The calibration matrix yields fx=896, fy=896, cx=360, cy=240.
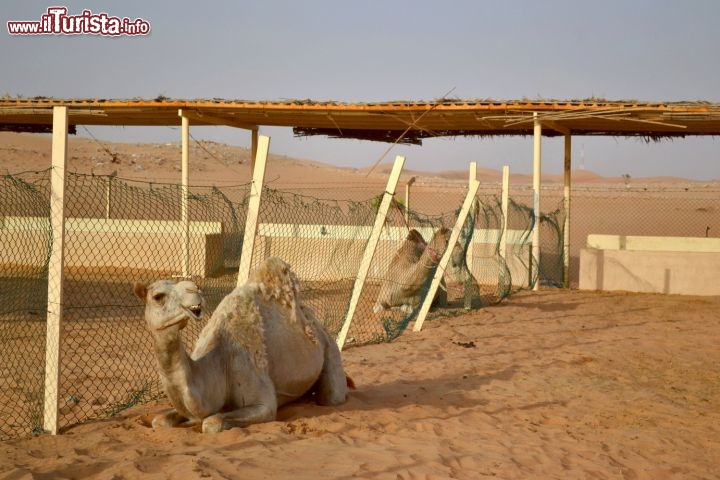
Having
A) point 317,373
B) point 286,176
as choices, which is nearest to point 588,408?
point 317,373

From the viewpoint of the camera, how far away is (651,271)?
18109 millimetres

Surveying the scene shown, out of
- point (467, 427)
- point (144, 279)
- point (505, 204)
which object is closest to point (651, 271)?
point (505, 204)

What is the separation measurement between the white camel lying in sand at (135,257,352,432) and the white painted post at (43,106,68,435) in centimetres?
71

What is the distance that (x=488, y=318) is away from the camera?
1370 centimetres

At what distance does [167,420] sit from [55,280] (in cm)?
123

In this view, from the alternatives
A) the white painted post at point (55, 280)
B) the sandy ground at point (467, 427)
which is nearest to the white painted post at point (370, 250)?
the sandy ground at point (467, 427)

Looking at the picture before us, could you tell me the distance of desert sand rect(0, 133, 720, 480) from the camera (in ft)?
17.7

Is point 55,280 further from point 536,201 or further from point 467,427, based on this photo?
point 536,201

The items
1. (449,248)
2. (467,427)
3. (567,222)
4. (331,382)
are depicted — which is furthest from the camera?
(567,222)

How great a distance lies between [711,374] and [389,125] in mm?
10233

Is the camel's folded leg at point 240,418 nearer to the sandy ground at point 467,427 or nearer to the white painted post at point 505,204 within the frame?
the sandy ground at point 467,427

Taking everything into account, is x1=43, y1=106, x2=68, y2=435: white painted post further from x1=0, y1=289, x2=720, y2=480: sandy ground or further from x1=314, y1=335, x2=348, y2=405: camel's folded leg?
x1=314, y1=335, x2=348, y2=405: camel's folded leg

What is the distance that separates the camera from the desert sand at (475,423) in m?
5.40

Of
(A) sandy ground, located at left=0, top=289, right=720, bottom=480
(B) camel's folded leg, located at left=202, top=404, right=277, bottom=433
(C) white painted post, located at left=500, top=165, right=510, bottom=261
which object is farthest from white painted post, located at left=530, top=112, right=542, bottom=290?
(B) camel's folded leg, located at left=202, top=404, right=277, bottom=433
